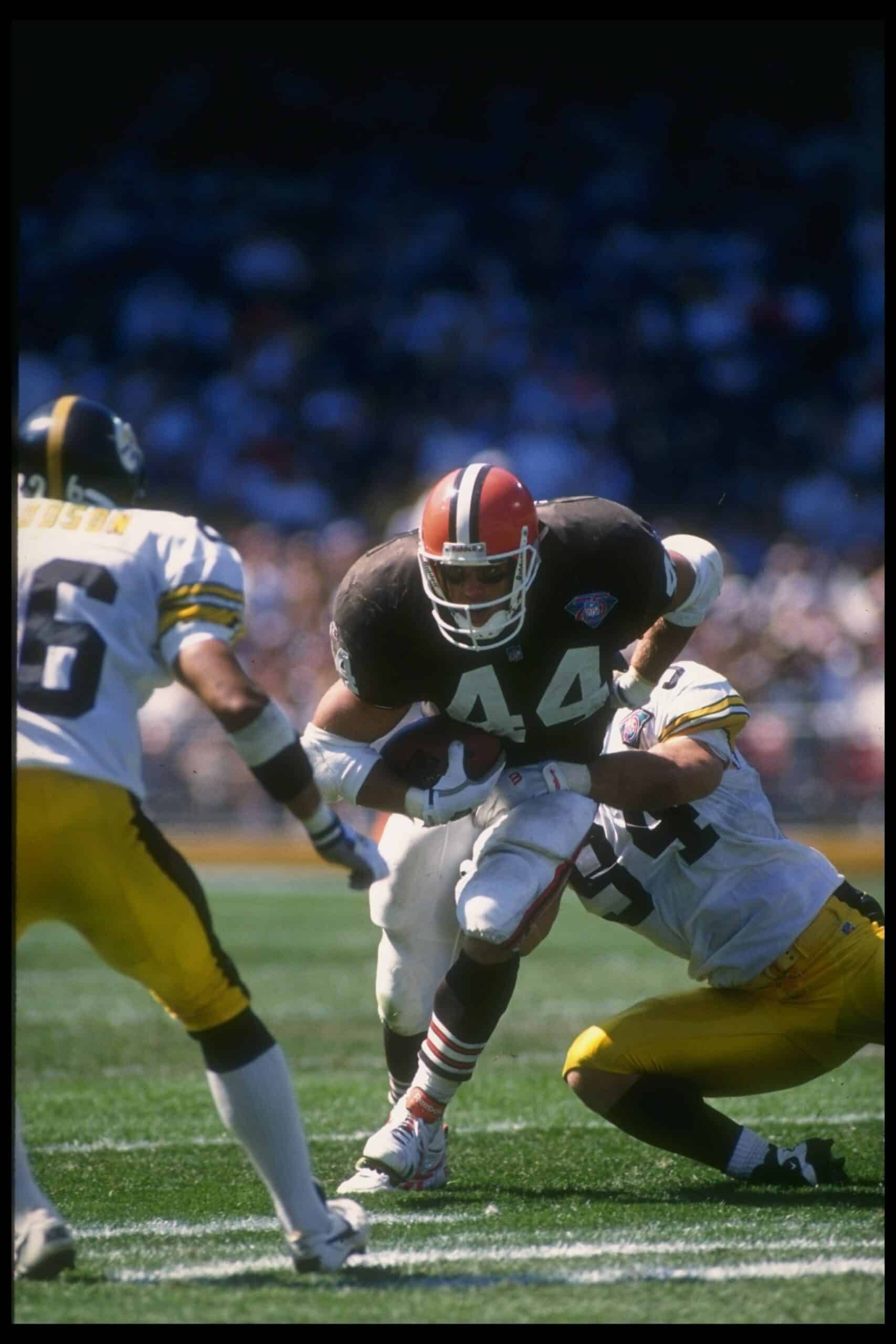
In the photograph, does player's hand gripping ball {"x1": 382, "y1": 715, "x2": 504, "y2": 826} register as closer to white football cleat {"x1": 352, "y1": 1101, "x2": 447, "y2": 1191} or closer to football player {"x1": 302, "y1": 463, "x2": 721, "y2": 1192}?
football player {"x1": 302, "y1": 463, "x2": 721, "y2": 1192}

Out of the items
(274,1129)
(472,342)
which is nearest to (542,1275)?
(274,1129)

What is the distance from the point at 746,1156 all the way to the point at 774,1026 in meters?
0.27

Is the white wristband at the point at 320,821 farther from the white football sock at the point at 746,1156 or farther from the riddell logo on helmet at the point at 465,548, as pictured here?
the white football sock at the point at 746,1156

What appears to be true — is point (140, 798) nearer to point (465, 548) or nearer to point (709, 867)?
point (465, 548)

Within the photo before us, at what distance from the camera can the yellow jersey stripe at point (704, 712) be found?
362cm

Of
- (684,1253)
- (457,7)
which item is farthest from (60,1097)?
(457,7)

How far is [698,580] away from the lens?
386cm

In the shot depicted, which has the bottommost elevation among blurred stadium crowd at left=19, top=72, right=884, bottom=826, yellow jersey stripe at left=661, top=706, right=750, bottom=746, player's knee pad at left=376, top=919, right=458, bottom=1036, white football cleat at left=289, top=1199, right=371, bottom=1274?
white football cleat at left=289, top=1199, right=371, bottom=1274

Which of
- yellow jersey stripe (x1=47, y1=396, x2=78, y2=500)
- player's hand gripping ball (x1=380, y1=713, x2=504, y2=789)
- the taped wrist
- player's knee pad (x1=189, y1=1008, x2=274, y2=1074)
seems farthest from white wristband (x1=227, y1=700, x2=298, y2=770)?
player's hand gripping ball (x1=380, y1=713, x2=504, y2=789)

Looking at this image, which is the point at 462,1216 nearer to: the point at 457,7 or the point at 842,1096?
the point at 842,1096

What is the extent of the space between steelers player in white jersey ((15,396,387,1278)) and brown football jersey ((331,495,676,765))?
675 millimetres

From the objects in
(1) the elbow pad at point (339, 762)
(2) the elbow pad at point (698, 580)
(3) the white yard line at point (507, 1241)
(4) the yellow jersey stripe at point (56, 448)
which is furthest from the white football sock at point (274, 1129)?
(2) the elbow pad at point (698, 580)

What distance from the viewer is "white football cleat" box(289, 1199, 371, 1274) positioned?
278cm

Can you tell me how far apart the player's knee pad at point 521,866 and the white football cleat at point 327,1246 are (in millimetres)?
654
